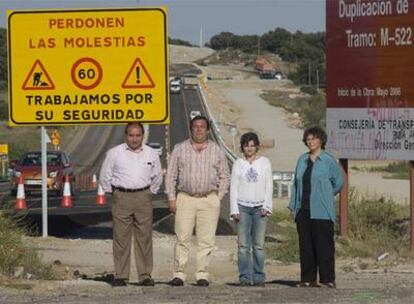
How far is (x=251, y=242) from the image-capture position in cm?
1214

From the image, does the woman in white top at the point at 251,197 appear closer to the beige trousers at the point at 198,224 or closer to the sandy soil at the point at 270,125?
the beige trousers at the point at 198,224

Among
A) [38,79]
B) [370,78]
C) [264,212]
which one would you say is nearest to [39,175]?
[38,79]

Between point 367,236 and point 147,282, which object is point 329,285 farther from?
point 367,236

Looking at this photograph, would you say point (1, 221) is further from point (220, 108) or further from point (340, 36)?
point (220, 108)

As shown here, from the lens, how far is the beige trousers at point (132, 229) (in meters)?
11.9

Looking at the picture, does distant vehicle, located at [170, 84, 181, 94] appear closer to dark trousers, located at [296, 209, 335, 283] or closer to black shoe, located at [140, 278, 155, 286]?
black shoe, located at [140, 278, 155, 286]

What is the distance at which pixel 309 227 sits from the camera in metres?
11.9

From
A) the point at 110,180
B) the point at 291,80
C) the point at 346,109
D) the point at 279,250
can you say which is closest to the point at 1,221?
the point at 110,180

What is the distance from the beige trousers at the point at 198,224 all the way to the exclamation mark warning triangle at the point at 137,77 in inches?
226

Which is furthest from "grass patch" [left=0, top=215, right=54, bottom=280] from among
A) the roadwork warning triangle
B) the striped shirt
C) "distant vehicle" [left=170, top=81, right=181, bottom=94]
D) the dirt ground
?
"distant vehicle" [left=170, top=81, right=181, bottom=94]

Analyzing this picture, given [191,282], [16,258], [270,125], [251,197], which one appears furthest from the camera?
[270,125]

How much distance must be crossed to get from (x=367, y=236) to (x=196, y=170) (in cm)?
608

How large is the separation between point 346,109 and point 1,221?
19.8 ft

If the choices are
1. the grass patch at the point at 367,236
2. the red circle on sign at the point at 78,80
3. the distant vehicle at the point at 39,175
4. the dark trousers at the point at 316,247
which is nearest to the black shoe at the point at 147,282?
the dark trousers at the point at 316,247
